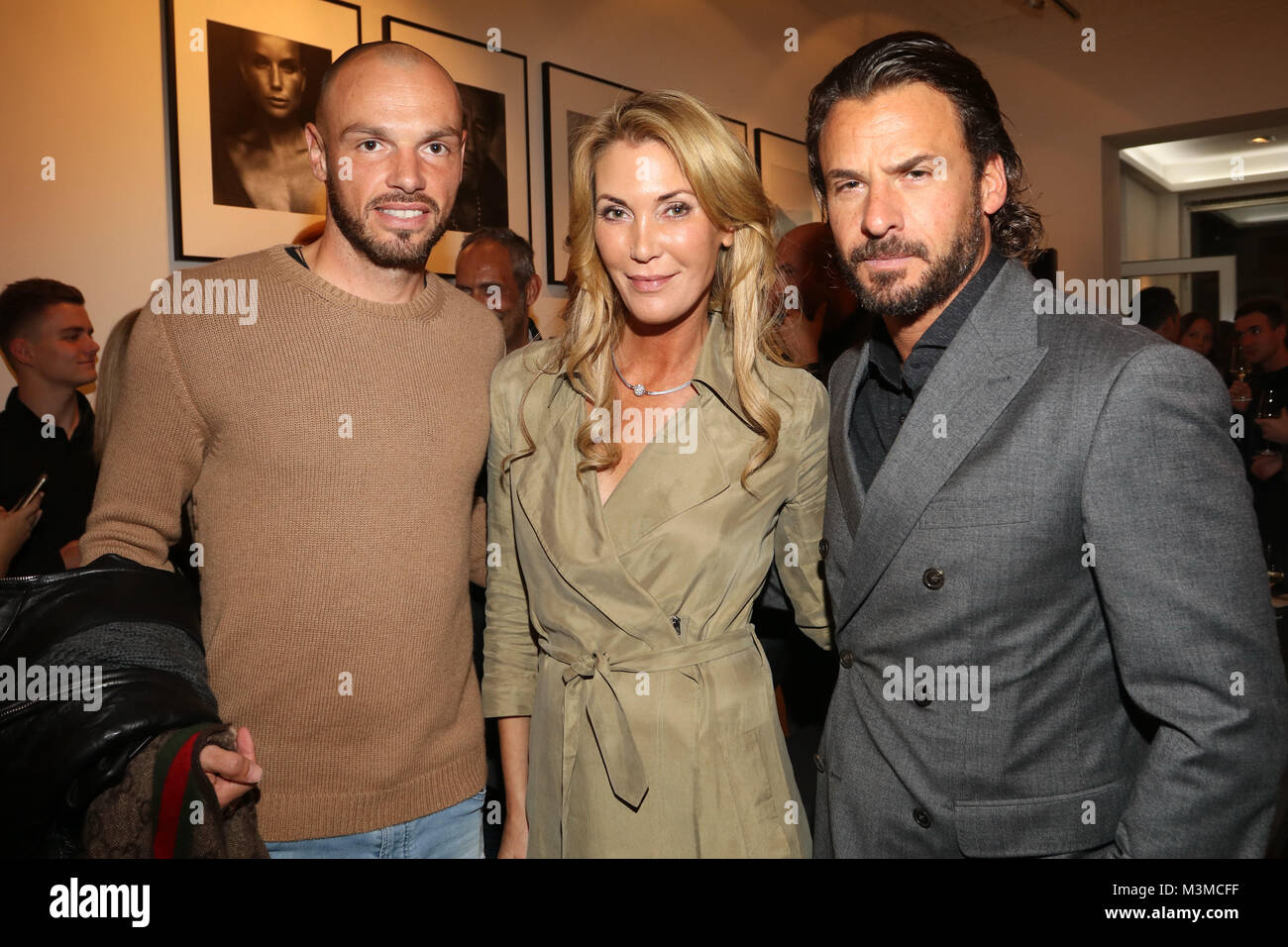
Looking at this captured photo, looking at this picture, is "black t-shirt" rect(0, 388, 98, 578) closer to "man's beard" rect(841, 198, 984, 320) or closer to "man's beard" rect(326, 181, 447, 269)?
"man's beard" rect(326, 181, 447, 269)

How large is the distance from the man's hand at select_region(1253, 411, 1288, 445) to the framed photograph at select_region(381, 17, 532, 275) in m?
3.51

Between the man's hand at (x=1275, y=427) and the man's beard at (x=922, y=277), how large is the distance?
3.07 meters

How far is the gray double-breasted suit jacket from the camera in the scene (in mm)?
1313

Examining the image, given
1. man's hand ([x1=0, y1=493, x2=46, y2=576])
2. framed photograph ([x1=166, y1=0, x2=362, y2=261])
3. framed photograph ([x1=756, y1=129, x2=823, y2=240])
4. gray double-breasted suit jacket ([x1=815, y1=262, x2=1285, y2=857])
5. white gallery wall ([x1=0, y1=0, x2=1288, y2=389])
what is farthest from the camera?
framed photograph ([x1=756, y1=129, x2=823, y2=240])

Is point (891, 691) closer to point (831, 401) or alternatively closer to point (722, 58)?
point (831, 401)

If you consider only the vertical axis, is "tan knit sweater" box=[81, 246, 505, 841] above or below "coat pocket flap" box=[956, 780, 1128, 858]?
above

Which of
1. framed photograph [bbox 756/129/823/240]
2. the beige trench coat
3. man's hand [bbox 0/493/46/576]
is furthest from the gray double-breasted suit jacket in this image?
framed photograph [bbox 756/129/823/240]

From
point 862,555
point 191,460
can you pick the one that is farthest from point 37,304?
point 862,555

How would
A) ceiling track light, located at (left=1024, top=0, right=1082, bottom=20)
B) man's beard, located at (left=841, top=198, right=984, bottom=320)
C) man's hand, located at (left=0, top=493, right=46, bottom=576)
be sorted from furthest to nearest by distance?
ceiling track light, located at (left=1024, top=0, right=1082, bottom=20)
man's hand, located at (left=0, top=493, right=46, bottom=576)
man's beard, located at (left=841, top=198, right=984, bottom=320)

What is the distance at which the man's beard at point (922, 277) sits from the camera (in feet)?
5.38

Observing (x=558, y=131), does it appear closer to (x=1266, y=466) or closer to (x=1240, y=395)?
(x=1240, y=395)

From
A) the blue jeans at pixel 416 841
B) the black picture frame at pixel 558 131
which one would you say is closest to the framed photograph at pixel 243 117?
the black picture frame at pixel 558 131

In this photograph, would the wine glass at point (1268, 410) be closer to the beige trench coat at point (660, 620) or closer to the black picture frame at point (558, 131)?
the beige trench coat at point (660, 620)

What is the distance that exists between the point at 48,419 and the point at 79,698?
2.14 meters
